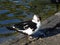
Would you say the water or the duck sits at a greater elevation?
the duck

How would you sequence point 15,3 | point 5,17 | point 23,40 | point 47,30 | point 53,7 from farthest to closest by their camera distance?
point 15,3, point 53,7, point 5,17, point 47,30, point 23,40

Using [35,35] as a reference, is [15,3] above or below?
below

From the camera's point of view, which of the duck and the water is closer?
the duck

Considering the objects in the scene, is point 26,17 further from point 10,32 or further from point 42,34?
point 42,34

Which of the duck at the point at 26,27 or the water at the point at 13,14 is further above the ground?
the duck at the point at 26,27

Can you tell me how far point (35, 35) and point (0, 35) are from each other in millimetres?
2167

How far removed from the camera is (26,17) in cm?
1318

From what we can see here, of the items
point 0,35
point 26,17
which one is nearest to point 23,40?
point 0,35

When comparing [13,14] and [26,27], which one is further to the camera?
[13,14]

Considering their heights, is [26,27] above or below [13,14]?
above

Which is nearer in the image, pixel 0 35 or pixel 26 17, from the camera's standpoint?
pixel 0 35

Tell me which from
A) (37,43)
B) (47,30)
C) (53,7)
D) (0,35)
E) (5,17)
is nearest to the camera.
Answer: (37,43)

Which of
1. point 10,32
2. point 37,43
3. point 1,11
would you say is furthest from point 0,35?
point 1,11

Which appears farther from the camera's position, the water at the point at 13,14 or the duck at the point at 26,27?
the water at the point at 13,14
